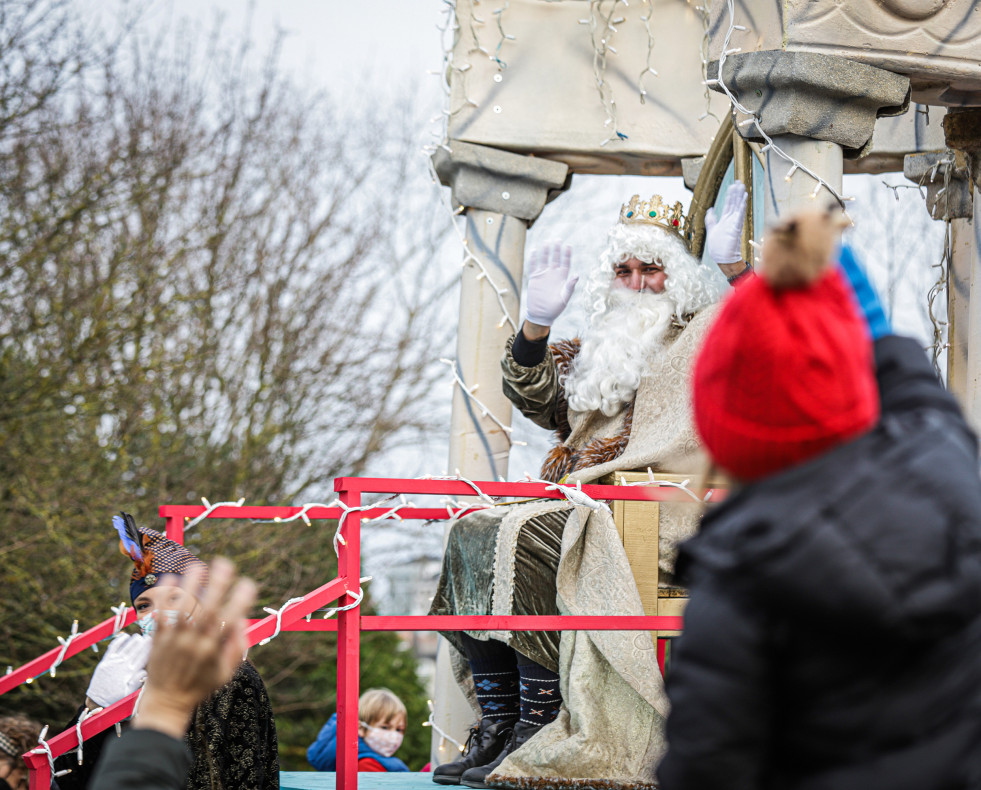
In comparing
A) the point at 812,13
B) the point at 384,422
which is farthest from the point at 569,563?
the point at 384,422

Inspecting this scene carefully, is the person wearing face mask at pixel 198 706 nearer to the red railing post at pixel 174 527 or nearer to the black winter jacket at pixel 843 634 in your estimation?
the red railing post at pixel 174 527

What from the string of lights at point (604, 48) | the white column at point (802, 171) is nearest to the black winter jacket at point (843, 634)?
the white column at point (802, 171)

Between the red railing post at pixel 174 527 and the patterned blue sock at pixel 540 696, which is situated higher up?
the red railing post at pixel 174 527

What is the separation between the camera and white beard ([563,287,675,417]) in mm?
4109

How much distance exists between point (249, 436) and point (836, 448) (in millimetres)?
8617

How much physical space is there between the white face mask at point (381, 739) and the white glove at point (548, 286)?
2492 mm

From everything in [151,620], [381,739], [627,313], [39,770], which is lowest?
[381,739]

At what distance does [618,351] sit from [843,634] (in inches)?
122

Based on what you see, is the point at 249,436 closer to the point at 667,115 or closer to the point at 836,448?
the point at 667,115

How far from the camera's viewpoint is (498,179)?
5160 mm

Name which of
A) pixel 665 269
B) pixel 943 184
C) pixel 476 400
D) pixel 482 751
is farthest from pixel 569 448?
pixel 943 184

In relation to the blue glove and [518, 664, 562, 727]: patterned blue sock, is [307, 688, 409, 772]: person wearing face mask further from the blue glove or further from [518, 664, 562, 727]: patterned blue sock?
the blue glove

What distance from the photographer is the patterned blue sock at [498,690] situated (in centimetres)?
375

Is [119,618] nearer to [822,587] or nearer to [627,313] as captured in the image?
[627,313]
